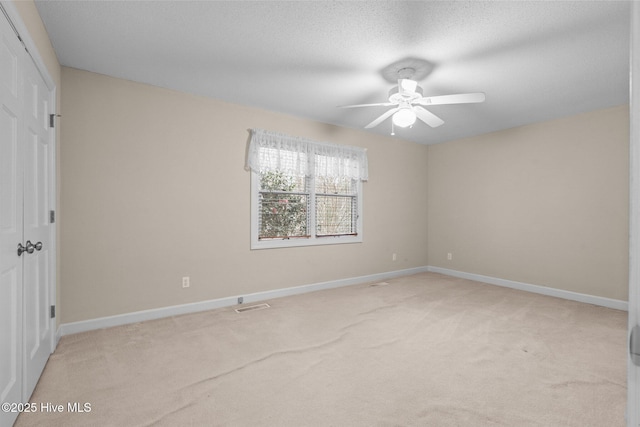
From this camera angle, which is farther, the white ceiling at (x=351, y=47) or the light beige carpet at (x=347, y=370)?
the white ceiling at (x=351, y=47)

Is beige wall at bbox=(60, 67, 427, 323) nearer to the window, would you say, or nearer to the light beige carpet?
the window

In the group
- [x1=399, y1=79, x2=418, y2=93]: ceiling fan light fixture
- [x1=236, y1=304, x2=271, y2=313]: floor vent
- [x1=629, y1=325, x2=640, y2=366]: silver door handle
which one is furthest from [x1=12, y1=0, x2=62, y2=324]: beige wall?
[x1=629, y1=325, x2=640, y2=366]: silver door handle

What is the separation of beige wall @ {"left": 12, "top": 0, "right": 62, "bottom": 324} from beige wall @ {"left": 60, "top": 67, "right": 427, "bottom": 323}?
118 mm

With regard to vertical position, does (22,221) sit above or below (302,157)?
below

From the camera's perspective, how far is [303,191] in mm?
4492

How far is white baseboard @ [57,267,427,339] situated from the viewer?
117 inches

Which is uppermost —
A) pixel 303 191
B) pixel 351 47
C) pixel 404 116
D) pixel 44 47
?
pixel 351 47

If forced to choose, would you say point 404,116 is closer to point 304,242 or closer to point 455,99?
point 455,99

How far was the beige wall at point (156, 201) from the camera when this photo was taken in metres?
3.00

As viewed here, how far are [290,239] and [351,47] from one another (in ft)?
8.45

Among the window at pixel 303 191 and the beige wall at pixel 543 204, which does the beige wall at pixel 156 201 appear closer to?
the window at pixel 303 191

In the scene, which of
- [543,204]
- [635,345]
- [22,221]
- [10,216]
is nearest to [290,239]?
[22,221]

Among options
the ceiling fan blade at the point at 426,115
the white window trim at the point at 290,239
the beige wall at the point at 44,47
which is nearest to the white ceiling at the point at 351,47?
the beige wall at the point at 44,47

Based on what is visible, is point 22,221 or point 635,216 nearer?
point 635,216
